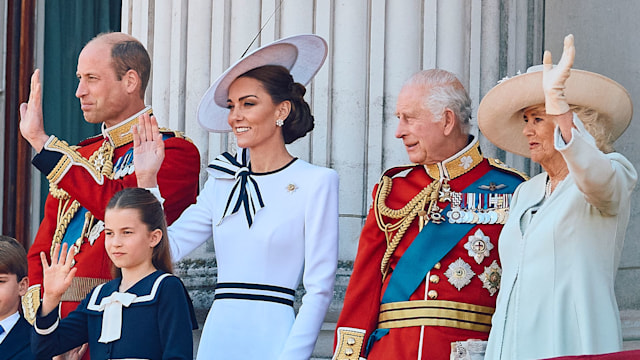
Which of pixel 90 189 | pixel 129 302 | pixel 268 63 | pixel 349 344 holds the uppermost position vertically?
pixel 268 63

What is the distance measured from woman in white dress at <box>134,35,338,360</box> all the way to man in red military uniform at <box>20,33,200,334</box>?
0.16 m

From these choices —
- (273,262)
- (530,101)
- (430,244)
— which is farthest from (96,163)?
(530,101)

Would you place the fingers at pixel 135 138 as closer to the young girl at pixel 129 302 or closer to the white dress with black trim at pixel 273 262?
the young girl at pixel 129 302

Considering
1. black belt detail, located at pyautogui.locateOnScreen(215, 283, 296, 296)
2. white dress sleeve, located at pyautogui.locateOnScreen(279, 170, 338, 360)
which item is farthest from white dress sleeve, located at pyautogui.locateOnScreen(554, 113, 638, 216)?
black belt detail, located at pyautogui.locateOnScreen(215, 283, 296, 296)

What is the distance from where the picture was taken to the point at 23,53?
817 cm

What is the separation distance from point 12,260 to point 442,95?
1.78 meters

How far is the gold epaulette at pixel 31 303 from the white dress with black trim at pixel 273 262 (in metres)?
0.68

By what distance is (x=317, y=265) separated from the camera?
4547 mm

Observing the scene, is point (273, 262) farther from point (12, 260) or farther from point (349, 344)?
point (12, 260)

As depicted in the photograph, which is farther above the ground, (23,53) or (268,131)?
(23,53)

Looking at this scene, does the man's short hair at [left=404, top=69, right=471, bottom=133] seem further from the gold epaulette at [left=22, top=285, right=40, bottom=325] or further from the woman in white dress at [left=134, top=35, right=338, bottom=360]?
the gold epaulette at [left=22, top=285, right=40, bottom=325]

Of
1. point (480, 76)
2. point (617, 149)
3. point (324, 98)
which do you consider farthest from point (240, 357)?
point (617, 149)

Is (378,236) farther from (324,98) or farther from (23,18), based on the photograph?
(23,18)

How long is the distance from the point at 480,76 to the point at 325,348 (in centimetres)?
147
